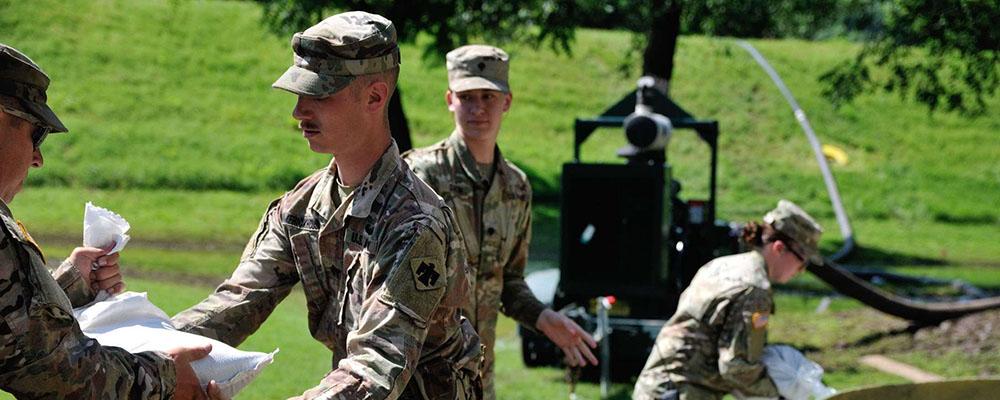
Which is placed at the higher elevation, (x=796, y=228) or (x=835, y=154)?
(x=796, y=228)

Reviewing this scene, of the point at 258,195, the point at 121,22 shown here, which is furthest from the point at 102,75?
the point at 258,195

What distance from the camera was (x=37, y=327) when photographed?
2895mm

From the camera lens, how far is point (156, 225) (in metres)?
17.8

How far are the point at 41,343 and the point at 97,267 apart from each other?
60cm

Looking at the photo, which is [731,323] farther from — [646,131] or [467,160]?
[646,131]

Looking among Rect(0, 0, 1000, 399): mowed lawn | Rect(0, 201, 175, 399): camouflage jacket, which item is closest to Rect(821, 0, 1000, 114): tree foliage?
Rect(0, 0, 1000, 399): mowed lawn

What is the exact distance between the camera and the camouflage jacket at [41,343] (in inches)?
113

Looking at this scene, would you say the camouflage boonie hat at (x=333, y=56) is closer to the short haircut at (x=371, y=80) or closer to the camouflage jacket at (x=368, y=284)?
the short haircut at (x=371, y=80)

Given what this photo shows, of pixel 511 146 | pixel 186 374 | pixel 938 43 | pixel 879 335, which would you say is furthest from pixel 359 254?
pixel 511 146

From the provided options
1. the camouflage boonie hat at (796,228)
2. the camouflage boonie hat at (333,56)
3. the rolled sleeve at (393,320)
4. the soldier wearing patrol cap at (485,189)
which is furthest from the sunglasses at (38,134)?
the camouflage boonie hat at (796,228)

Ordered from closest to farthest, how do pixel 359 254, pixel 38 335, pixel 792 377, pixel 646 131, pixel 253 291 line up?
pixel 38 335 → pixel 359 254 → pixel 253 291 → pixel 792 377 → pixel 646 131

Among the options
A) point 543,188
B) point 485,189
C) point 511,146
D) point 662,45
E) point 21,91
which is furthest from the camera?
point 511,146

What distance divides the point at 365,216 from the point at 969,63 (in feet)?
36.0

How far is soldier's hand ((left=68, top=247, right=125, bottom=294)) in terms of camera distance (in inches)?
135
